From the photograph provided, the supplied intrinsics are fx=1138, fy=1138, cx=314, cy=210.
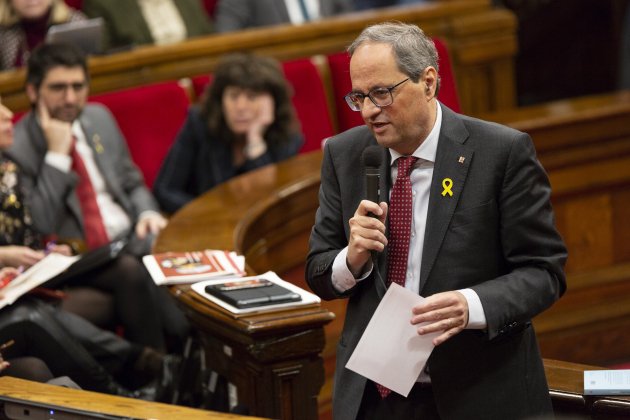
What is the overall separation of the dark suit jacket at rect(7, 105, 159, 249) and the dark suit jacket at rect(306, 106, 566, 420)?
1.59 meters

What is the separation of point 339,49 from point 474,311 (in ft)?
8.71

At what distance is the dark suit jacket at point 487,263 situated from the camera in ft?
5.19

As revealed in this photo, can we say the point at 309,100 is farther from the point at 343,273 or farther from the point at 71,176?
the point at 343,273

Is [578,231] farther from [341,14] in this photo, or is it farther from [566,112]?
[341,14]

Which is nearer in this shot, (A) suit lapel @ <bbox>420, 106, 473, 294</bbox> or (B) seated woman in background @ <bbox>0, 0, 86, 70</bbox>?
(A) suit lapel @ <bbox>420, 106, 473, 294</bbox>

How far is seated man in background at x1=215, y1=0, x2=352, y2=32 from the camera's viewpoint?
434 cm

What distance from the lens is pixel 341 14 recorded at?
4.61 m

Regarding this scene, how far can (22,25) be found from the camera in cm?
380

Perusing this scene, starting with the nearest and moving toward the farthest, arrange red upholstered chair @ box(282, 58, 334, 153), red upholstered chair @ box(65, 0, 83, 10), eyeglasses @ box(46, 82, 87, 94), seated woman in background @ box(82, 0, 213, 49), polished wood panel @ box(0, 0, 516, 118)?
eyeglasses @ box(46, 82, 87, 94) → polished wood panel @ box(0, 0, 516, 118) → red upholstered chair @ box(282, 58, 334, 153) → seated woman in background @ box(82, 0, 213, 49) → red upholstered chair @ box(65, 0, 83, 10)

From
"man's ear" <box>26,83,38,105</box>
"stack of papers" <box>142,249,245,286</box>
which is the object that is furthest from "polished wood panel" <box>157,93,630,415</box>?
"stack of papers" <box>142,249,245,286</box>

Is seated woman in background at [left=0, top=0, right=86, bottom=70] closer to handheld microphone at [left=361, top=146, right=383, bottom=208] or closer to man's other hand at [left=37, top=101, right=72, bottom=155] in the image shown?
man's other hand at [left=37, top=101, right=72, bottom=155]

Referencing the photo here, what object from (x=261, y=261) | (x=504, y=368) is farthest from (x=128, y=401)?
(x=261, y=261)

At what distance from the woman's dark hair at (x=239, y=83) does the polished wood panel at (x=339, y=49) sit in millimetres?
390

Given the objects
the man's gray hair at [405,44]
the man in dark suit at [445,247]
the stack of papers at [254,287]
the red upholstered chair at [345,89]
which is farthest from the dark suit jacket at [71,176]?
the man's gray hair at [405,44]
